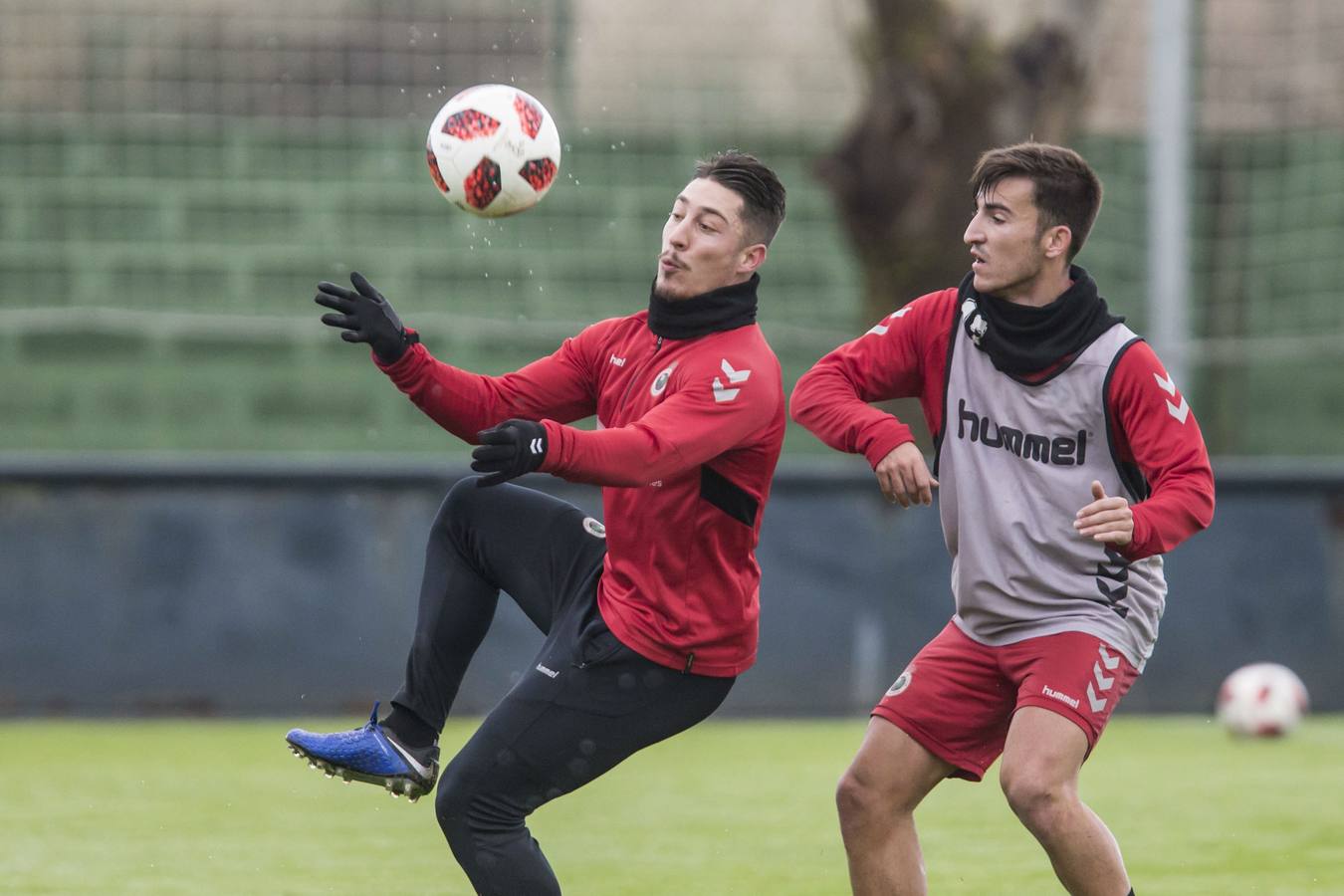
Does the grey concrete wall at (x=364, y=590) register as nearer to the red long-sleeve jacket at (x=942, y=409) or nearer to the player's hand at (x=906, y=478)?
the red long-sleeve jacket at (x=942, y=409)

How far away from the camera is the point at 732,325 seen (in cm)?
514

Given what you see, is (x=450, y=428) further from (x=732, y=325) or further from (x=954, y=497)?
(x=954, y=497)

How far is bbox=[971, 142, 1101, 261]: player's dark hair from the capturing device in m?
5.12

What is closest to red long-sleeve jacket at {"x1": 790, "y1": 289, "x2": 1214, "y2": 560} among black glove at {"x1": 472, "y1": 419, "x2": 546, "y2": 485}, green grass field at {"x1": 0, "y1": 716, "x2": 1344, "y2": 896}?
black glove at {"x1": 472, "y1": 419, "x2": 546, "y2": 485}

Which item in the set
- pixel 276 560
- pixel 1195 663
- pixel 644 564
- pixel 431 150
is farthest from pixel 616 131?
pixel 644 564

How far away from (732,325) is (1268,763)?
17.9 feet

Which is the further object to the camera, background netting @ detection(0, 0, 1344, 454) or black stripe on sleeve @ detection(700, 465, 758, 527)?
background netting @ detection(0, 0, 1344, 454)

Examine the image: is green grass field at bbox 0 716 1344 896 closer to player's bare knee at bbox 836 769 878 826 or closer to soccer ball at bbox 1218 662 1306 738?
soccer ball at bbox 1218 662 1306 738

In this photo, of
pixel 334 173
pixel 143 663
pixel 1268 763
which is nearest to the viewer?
pixel 1268 763

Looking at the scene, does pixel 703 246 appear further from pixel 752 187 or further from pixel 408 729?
pixel 408 729

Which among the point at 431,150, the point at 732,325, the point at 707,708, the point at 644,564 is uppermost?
the point at 431,150

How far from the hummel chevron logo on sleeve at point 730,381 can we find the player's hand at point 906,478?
41 cm

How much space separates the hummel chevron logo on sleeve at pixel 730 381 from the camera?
16.1 ft

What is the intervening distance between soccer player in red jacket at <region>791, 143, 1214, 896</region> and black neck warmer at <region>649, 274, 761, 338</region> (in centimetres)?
34
